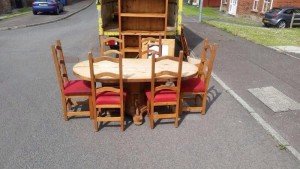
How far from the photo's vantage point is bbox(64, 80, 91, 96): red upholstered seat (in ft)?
17.5

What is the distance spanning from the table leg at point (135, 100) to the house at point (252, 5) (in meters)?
21.9

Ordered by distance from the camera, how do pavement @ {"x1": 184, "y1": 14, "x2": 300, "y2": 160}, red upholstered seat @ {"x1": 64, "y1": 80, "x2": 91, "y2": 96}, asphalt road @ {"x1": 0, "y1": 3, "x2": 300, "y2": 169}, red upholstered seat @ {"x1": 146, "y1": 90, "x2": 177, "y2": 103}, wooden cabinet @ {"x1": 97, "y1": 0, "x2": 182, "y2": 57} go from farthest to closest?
wooden cabinet @ {"x1": 97, "y1": 0, "x2": 182, "y2": 57}
pavement @ {"x1": 184, "y1": 14, "x2": 300, "y2": 160}
red upholstered seat @ {"x1": 64, "y1": 80, "x2": 91, "y2": 96}
red upholstered seat @ {"x1": 146, "y1": 90, "x2": 177, "y2": 103}
asphalt road @ {"x1": 0, "y1": 3, "x2": 300, "y2": 169}

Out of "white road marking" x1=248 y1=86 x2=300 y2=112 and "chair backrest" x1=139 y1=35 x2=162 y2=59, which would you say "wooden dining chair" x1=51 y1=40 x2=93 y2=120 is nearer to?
"chair backrest" x1=139 y1=35 x2=162 y2=59

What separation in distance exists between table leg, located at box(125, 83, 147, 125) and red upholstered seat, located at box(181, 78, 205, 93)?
834 millimetres

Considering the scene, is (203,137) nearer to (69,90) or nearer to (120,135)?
(120,135)

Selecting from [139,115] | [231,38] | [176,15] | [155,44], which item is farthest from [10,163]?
[231,38]

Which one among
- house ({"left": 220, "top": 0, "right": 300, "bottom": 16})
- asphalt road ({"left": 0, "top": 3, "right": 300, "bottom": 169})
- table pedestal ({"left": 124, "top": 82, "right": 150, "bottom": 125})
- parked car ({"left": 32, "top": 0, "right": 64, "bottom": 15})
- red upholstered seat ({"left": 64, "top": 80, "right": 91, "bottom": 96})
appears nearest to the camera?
asphalt road ({"left": 0, "top": 3, "right": 300, "bottom": 169})

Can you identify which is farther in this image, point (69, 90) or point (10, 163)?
point (69, 90)

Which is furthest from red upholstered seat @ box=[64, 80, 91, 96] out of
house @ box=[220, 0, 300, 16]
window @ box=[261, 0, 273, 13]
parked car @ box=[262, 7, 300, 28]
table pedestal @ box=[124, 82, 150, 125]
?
window @ box=[261, 0, 273, 13]

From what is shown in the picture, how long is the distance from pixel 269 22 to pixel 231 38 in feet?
25.0

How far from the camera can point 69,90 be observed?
5.38 m

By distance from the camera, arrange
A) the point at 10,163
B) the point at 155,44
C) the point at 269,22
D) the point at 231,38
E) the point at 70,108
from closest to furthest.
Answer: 1. the point at 10,163
2. the point at 70,108
3. the point at 155,44
4. the point at 231,38
5. the point at 269,22

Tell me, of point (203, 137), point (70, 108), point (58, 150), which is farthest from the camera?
point (70, 108)

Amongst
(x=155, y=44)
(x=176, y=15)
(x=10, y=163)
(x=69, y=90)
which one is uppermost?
(x=176, y=15)
